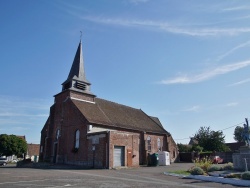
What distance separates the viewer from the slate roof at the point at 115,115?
3203cm

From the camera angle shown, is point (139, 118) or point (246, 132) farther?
point (139, 118)

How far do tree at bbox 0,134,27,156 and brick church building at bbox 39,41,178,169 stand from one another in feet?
79.6

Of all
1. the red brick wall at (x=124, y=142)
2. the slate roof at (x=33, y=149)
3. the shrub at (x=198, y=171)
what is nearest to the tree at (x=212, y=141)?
the red brick wall at (x=124, y=142)

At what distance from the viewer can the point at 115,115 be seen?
121 ft

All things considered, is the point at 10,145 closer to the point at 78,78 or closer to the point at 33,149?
the point at 33,149

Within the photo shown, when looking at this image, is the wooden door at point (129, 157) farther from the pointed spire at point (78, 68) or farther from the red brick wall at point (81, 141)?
the pointed spire at point (78, 68)

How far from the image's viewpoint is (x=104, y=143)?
26141 millimetres

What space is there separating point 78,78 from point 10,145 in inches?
1311

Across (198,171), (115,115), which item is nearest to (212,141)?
(115,115)

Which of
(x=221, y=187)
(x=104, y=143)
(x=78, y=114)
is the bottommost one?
(x=221, y=187)

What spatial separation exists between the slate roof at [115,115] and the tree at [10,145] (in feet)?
103

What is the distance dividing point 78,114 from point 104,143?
683 centimetres

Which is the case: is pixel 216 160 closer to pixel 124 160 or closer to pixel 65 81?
pixel 124 160

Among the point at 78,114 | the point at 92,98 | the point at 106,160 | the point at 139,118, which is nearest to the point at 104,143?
the point at 106,160
